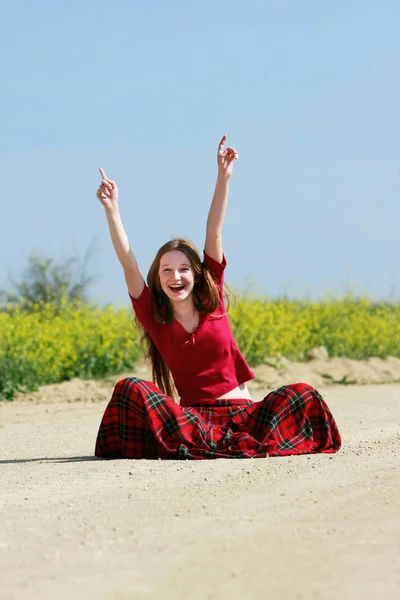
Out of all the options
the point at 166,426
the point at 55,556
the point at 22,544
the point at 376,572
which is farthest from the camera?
the point at 166,426

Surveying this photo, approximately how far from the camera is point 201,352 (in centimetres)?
568

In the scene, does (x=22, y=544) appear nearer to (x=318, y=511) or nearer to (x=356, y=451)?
(x=318, y=511)

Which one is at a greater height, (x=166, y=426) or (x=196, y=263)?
(x=196, y=263)

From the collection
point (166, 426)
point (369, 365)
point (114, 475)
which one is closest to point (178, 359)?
point (166, 426)

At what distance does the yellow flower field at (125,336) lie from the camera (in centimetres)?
1104

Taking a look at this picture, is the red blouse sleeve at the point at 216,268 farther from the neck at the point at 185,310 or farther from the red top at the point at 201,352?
the neck at the point at 185,310

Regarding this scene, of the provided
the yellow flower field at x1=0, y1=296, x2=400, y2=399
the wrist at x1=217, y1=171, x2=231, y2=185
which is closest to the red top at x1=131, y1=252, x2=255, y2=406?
the wrist at x1=217, y1=171, x2=231, y2=185

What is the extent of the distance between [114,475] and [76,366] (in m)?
6.43

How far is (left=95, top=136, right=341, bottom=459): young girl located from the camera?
5602mm

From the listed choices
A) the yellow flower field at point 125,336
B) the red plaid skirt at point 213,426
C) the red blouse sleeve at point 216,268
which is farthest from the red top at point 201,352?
the yellow flower field at point 125,336

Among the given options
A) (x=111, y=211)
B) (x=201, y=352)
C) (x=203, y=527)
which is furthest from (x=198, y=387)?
(x=203, y=527)

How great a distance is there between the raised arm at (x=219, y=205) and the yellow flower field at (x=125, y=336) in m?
3.46

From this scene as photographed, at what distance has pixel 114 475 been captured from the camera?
5.11 m

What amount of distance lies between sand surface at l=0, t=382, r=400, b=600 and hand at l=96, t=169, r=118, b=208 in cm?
149
